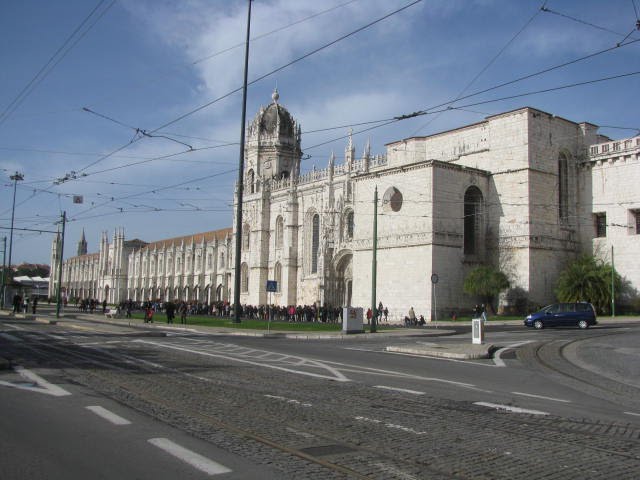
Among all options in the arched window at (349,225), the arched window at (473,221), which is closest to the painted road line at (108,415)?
the arched window at (473,221)

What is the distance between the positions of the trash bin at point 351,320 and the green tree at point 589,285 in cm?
1671

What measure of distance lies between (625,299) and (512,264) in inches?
285

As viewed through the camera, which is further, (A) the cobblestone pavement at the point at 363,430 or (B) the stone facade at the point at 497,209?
(B) the stone facade at the point at 497,209

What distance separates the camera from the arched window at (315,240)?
6062 cm

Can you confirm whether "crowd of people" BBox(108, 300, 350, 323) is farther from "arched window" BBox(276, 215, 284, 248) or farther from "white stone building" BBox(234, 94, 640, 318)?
"arched window" BBox(276, 215, 284, 248)

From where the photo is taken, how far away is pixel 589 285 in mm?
36969

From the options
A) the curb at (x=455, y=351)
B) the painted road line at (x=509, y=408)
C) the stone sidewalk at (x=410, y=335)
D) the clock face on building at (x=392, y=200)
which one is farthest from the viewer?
the clock face on building at (x=392, y=200)

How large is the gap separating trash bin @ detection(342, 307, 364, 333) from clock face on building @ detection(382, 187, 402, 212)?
54.7 ft

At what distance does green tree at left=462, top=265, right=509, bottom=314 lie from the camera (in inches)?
1485

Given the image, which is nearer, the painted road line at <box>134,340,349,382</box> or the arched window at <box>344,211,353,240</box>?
the painted road line at <box>134,340,349,382</box>

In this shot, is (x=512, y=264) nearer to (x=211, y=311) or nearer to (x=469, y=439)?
(x=211, y=311)

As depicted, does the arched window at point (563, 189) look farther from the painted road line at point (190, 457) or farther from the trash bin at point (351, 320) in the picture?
the painted road line at point (190, 457)

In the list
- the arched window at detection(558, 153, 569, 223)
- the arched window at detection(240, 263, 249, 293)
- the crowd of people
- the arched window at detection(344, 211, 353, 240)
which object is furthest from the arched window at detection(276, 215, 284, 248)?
the arched window at detection(558, 153, 569, 223)

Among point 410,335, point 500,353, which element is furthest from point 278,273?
point 500,353
